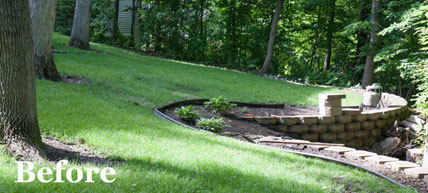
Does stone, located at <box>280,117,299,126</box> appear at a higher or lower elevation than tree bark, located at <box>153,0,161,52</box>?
lower

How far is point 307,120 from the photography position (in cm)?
831

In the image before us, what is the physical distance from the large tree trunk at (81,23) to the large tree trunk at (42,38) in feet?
17.2

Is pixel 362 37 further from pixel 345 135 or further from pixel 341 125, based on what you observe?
pixel 341 125

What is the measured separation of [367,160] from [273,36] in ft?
39.1

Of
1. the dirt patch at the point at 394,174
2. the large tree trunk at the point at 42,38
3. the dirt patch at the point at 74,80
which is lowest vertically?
the dirt patch at the point at 394,174

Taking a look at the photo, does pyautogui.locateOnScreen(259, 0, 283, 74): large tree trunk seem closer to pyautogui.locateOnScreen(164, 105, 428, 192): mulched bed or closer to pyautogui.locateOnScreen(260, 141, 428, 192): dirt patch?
pyautogui.locateOnScreen(164, 105, 428, 192): mulched bed

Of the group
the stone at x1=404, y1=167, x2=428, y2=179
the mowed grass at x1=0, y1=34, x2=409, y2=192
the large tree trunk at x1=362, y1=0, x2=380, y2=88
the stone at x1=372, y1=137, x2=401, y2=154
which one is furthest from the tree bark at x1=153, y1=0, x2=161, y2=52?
the stone at x1=404, y1=167, x2=428, y2=179

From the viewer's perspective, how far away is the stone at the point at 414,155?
7755 mm

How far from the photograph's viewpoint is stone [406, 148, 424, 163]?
7755 millimetres

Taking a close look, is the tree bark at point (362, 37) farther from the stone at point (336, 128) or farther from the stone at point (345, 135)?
the stone at point (336, 128)

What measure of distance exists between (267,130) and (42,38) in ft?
16.9

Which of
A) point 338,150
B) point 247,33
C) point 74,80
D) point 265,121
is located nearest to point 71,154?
point 338,150

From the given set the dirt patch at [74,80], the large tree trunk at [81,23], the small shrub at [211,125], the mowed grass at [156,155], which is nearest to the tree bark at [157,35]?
the large tree trunk at [81,23]

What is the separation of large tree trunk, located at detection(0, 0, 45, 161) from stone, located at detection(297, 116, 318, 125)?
17.9ft
